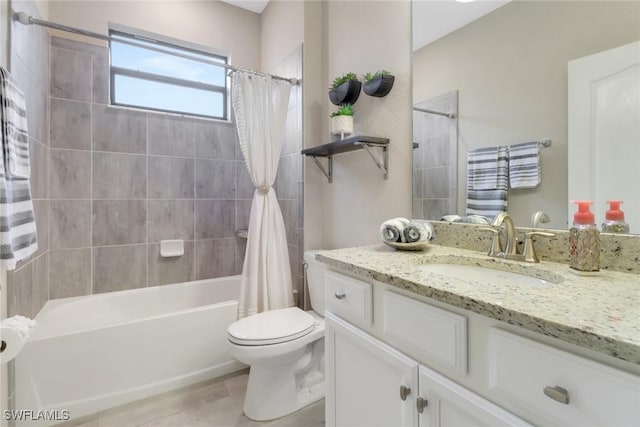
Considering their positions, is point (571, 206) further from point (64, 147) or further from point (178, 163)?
point (64, 147)

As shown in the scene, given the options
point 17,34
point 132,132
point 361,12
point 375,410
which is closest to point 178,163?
point 132,132

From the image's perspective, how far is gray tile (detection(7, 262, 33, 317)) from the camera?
1.39m

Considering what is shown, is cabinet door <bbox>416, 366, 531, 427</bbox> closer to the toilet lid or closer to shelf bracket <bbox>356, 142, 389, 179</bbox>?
the toilet lid

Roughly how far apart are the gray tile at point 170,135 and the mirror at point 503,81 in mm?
1889

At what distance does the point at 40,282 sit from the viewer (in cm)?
187

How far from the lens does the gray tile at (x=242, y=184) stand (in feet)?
9.10

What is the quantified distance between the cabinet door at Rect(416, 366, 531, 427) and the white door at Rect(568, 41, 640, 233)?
68cm

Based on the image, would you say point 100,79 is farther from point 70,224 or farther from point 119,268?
point 119,268

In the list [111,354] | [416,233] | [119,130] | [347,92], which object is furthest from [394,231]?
[119,130]

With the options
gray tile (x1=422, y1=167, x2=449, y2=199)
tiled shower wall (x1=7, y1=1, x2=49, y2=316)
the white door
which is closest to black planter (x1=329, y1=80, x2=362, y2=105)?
gray tile (x1=422, y1=167, x2=449, y2=199)

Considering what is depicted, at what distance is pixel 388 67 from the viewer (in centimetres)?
165

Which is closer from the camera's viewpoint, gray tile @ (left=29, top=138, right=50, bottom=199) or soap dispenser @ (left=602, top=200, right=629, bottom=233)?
soap dispenser @ (left=602, top=200, right=629, bottom=233)

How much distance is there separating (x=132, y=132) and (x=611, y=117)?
273 cm

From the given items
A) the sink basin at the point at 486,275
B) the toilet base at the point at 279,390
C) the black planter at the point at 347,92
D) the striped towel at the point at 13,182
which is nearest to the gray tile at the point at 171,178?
the striped towel at the point at 13,182
